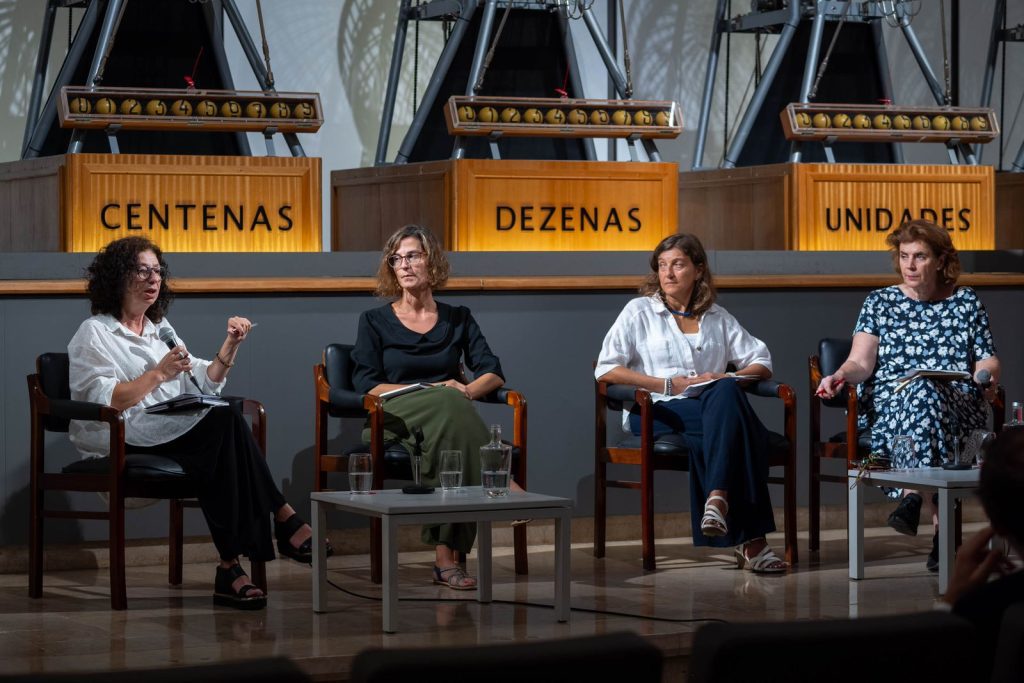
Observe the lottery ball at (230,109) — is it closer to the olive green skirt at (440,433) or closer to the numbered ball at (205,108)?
the numbered ball at (205,108)

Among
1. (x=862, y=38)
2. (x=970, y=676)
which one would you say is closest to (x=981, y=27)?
(x=862, y=38)

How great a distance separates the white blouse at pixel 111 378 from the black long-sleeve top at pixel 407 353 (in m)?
0.64

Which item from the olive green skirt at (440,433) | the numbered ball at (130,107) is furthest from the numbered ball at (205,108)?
the olive green skirt at (440,433)

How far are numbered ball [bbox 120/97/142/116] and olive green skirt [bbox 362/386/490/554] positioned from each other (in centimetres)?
185

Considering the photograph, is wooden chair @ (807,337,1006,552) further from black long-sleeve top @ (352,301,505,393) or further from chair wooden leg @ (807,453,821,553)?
black long-sleeve top @ (352,301,505,393)

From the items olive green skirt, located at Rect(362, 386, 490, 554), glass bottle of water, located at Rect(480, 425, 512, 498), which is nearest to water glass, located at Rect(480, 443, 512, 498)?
glass bottle of water, located at Rect(480, 425, 512, 498)

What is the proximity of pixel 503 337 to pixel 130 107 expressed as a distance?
1.65 meters

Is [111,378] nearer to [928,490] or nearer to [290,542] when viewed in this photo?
[290,542]

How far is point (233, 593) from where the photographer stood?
13.8 feet

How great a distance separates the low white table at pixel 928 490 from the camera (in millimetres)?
4297

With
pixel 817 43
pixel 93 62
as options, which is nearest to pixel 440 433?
pixel 93 62

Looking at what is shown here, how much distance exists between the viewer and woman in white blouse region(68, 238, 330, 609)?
13.8 feet

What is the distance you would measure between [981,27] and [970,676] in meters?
7.29

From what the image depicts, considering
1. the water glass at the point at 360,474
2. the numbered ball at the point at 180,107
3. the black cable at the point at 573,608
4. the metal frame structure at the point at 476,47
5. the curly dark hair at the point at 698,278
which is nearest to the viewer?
the black cable at the point at 573,608
